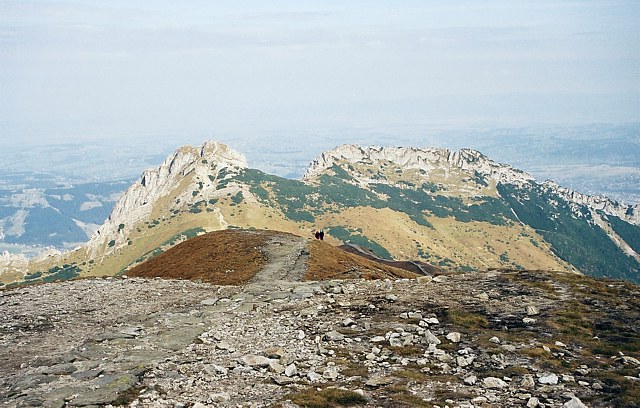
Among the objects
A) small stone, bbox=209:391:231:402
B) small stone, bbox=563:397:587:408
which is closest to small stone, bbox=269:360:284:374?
small stone, bbox=209:391:231:402

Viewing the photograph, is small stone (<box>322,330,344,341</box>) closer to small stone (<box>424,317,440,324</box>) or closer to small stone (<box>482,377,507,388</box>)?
small stone (<box>424,317,440,324</box>)

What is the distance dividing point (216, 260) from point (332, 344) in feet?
93.2

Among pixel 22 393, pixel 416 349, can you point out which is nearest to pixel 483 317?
pixel 416 349

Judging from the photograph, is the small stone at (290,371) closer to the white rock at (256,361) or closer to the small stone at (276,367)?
the small stone at (276,367)

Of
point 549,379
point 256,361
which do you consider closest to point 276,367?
point 256,361

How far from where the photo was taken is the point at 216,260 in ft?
157

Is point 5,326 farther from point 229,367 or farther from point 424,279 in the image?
point 424,279

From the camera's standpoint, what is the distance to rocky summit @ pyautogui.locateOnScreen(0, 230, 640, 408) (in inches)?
629

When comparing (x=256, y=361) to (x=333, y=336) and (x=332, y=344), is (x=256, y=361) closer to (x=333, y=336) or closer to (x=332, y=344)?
(x=332, y=344)

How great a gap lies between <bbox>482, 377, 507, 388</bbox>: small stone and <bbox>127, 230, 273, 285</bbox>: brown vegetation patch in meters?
25.3

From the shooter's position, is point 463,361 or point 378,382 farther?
point 463,361

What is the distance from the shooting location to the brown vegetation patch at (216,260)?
4259cm

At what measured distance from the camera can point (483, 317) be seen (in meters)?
24.3

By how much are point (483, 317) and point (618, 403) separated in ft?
31.2
